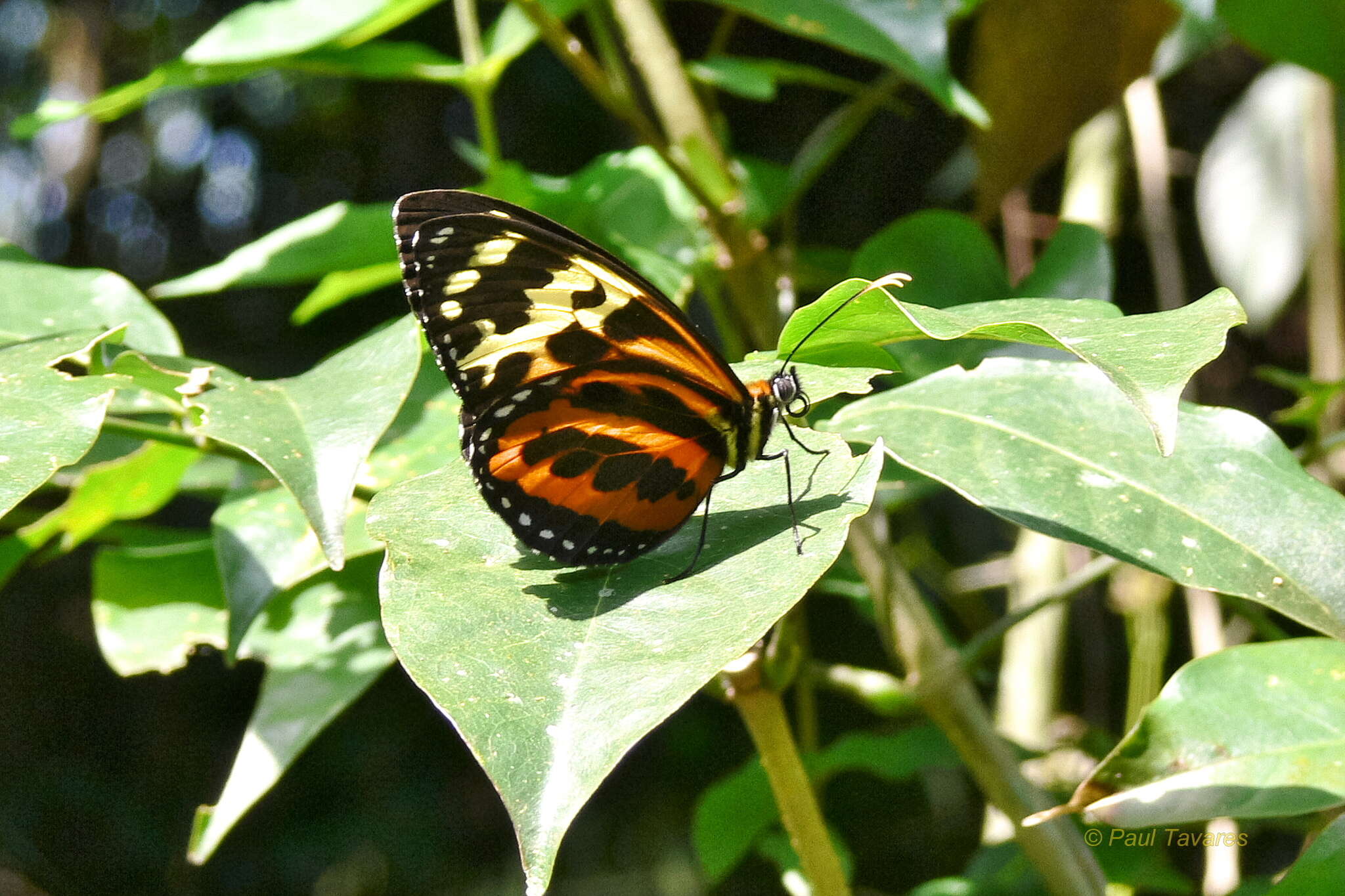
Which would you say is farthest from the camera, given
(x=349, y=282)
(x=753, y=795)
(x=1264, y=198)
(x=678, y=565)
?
(x=1264, y=198)

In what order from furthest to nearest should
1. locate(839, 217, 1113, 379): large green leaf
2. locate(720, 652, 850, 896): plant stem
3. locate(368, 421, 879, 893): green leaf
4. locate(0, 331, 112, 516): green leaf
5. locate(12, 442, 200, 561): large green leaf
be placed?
locate(839, 217, 1113, 379): large green leaf → locate(12, 442, 200, 561): large green leaf → locate(720, 652, 850, 896): plant stem → locate(0, 331, 112, 516): green leaf → locate(368, 421, 879, 893): green leaf

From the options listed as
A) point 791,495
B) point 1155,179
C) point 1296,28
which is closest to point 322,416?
point 791,495

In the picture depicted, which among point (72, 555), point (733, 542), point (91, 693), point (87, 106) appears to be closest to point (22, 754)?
point (91, 693)

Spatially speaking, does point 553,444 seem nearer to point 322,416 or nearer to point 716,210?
point 322,416

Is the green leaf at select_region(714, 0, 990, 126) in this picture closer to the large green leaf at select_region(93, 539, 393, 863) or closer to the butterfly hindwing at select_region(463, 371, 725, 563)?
the butterfly hindwing at select_region(463, 371, 725, 563)

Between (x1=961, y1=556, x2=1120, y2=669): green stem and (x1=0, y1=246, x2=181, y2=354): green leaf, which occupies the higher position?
(x1=0, y1=246, x2=181, y2=354): green leaf

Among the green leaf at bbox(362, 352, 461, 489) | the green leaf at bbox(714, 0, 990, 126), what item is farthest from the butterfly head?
the green leaf at bbox(714, 0, 990, 126)

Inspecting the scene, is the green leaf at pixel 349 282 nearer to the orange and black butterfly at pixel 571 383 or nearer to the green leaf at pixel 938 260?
the orange and black butterfly at pixel 571 383

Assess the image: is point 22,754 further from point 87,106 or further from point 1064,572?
point 1064,572
